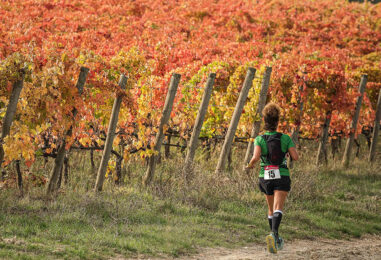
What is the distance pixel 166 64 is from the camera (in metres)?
14.1

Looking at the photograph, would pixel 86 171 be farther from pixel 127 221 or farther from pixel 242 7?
pixel 242 7

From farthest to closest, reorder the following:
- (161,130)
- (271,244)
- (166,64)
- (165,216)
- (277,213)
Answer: (166,64)
(161,130)
(165,216)
(277,213)
(271,244)

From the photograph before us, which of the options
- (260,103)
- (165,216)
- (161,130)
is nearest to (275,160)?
(165,216)

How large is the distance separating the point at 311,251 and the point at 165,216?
210 cm

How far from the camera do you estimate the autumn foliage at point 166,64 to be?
24.2 ft

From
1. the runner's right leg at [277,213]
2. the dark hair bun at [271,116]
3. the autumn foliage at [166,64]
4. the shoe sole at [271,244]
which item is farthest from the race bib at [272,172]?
the autumn foliage at [166,64]

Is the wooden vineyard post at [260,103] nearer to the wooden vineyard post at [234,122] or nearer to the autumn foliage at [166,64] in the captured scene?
the autumn foliage at [166,64]

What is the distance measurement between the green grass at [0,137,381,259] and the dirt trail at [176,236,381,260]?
201 mm

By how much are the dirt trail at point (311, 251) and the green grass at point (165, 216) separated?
20 centimetres

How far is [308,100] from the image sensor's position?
524 inches

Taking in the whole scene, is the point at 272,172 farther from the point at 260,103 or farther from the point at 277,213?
the point at 260,103

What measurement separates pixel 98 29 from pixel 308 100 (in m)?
14.4

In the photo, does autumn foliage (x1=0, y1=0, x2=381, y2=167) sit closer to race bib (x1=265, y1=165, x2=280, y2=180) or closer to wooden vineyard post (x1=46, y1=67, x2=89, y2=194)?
wooden vineyard post (x1=46, y1=67, x2=89, y2=194)

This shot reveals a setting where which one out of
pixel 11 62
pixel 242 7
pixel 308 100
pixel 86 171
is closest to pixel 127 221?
pixel 11 62
